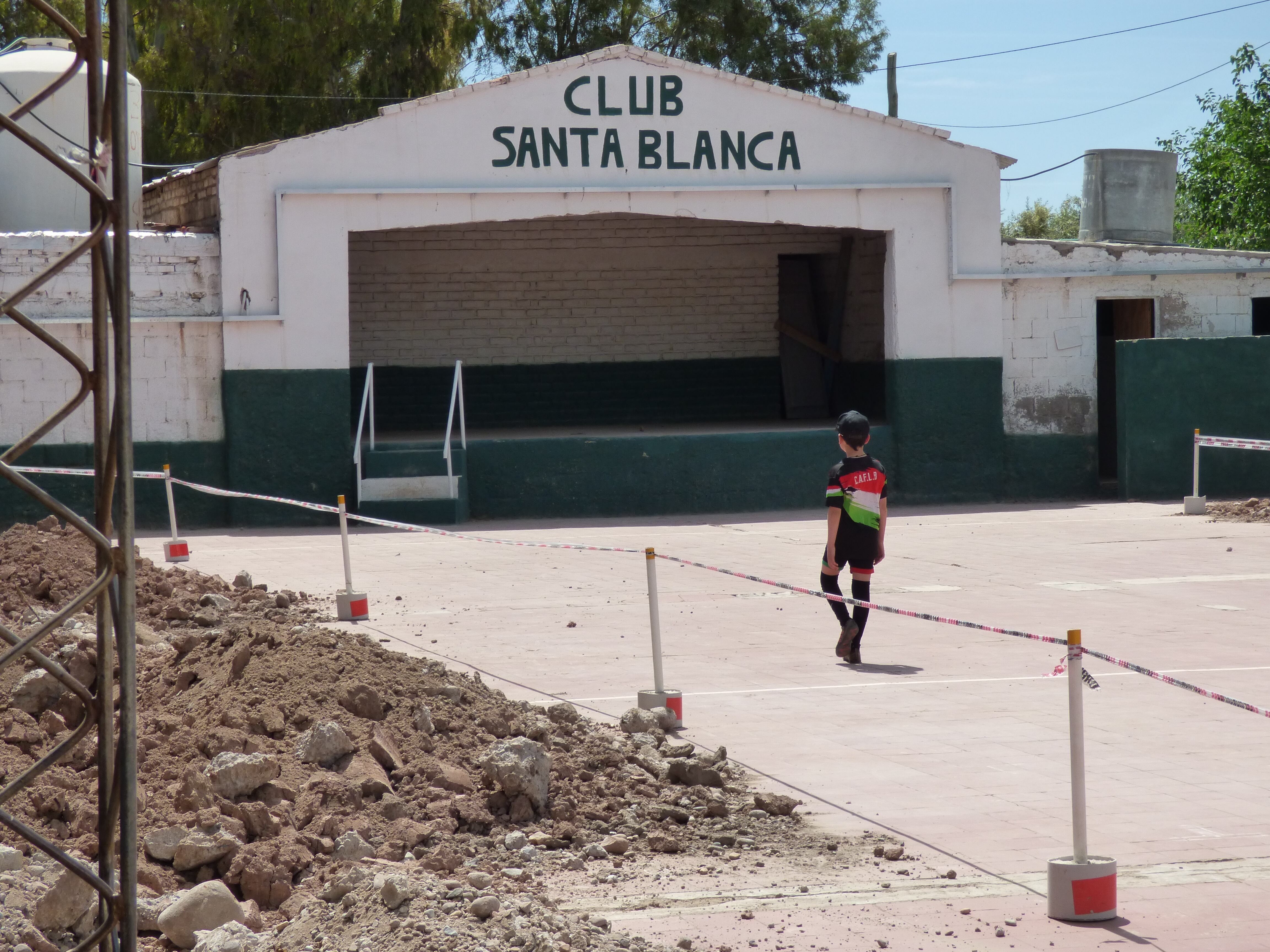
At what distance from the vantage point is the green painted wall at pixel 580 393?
2556 centimetres

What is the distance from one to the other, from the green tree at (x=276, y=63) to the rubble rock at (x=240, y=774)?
90.3 ft

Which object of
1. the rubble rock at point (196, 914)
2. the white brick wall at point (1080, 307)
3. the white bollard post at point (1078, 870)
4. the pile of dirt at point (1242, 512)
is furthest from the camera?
the white brick wall at point (1080, 307)

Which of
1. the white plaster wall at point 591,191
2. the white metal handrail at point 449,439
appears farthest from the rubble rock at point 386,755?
the white plaster wall at point 591,191

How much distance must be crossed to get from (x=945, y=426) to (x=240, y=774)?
54.3 feet

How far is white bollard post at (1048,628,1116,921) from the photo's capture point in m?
4.96

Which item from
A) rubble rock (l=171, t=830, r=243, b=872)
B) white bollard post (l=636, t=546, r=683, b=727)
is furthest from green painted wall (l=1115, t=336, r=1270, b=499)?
rubble rock (l=171, t=830, r=243, b=872)

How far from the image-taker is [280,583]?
45.2 ft

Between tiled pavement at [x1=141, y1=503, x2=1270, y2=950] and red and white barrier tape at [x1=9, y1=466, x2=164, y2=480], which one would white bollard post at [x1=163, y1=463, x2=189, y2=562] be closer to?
tiled pavement at [x1=141, y1=503, x2=1270, y2=950]

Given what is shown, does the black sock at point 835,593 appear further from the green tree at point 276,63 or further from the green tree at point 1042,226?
the green tree at point 1042,226

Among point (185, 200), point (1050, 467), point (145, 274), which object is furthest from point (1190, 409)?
point (185, 200)

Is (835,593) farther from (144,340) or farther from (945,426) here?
(144,340)

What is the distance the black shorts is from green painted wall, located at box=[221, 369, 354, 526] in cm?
1092

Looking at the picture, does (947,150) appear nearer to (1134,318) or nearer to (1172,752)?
(1134,318)

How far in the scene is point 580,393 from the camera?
26.2 m
